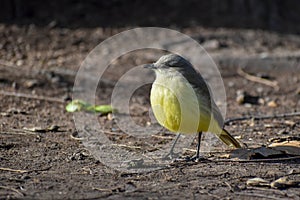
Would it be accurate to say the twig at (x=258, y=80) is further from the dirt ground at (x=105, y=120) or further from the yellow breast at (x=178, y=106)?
the yellow breast at (x=178, y=106)

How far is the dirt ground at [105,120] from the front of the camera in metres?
5.03

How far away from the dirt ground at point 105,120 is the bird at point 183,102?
0.33 m

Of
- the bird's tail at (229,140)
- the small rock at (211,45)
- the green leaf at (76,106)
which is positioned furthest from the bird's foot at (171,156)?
the small rock at (211,45)

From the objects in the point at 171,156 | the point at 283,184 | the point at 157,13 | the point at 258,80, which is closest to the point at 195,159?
the point at 171,156

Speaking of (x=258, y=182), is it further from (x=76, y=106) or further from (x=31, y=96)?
(x=31, y=96)

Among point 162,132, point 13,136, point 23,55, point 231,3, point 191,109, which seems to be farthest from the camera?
point 231,3

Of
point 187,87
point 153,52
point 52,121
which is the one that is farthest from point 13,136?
point 153,52

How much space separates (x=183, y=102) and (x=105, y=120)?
2058 mm

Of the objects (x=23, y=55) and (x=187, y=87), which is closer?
(x=187, y=87)

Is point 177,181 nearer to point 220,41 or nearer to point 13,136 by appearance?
point 13,136

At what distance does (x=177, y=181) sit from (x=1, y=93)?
395cm

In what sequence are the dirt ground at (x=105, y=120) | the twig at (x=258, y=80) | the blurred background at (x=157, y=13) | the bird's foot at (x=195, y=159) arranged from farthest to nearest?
the blurred background at (x=157, y=13), the twig at (x=258, y=80), the bird's foot at (x=195, y=159), the dirt ground at (x=105, y=120)

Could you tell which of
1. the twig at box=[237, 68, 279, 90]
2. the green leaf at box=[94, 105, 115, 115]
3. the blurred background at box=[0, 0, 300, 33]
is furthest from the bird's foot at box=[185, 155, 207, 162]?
the blurred background at box=[0, 0, 300, 33]

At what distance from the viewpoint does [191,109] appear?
5840mm
